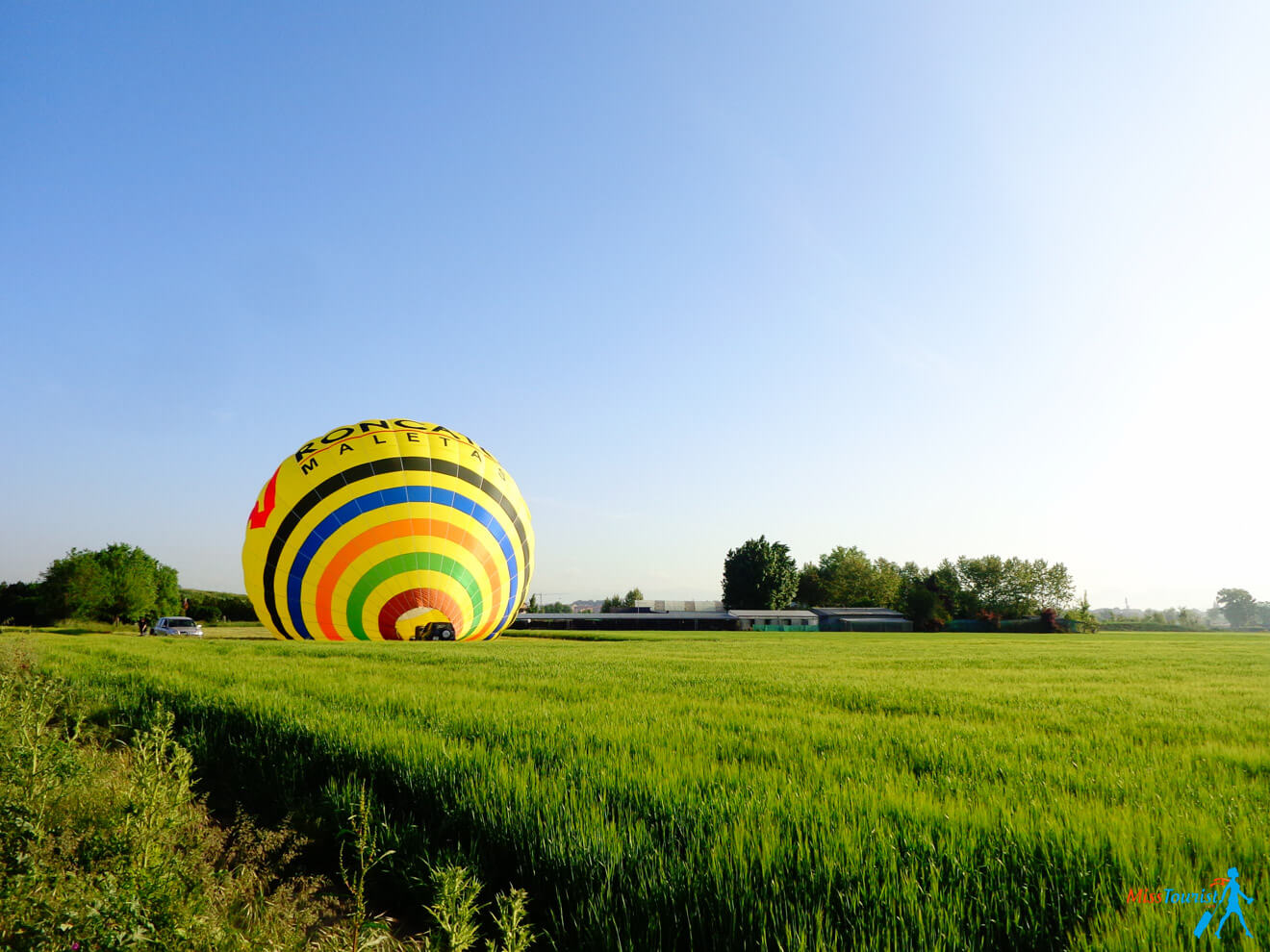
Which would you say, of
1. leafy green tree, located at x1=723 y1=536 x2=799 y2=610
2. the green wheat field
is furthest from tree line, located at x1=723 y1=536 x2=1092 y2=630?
the green wheat field

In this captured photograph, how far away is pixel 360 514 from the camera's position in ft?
68.0

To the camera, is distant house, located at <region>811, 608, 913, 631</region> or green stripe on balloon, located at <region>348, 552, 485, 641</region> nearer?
green stripe on balloon, located at <region>348, 552, 485, 641</region>

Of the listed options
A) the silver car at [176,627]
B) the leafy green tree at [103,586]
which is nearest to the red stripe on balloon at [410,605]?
the silver car at [176,627]

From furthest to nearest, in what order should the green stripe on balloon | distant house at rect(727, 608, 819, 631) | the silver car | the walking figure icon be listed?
distant house at rect(727, 608, 819, 631)
the silver car
the green stripe on balloon
the walking figure icon

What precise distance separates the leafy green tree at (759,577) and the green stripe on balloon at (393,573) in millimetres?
77739

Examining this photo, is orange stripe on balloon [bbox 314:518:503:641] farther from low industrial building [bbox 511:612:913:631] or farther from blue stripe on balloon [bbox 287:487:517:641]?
low industrial building [bbox 511:612:913:631]

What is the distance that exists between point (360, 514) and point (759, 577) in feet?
266

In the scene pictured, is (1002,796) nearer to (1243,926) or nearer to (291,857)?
(1243,926)

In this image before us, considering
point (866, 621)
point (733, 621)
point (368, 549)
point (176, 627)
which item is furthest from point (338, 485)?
point (866, 621)

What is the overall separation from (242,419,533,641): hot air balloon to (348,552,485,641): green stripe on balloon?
37mm

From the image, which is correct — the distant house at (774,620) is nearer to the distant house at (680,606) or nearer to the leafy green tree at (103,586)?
the distant house at (680,606)

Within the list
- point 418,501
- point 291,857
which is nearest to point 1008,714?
point 291,857

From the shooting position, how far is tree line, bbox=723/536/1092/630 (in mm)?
96625

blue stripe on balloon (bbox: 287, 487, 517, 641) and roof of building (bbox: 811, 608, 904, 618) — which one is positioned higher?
blue stripe on balloon (bbox: 287, 487, 517, 641)
